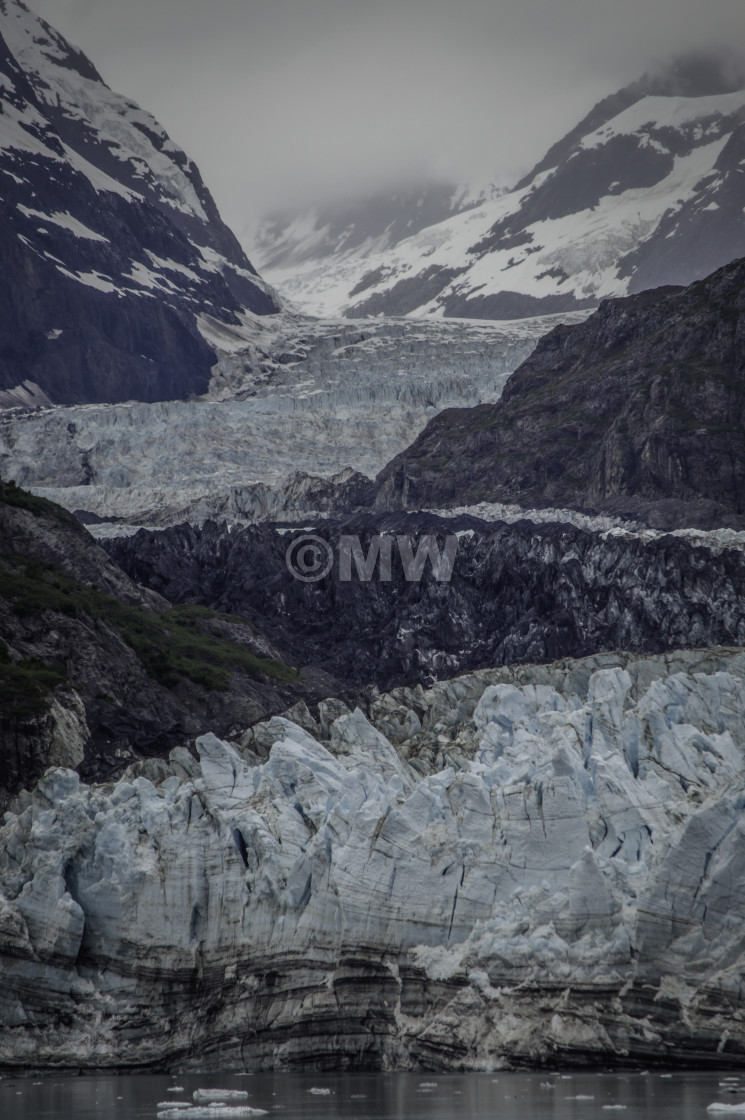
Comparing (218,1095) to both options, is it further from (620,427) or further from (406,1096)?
(620,427)

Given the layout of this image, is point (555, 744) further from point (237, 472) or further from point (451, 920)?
point (237, 472)

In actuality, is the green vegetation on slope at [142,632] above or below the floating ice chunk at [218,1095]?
above

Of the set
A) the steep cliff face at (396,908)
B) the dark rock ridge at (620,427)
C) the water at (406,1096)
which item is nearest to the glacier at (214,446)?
the dark rock ridge at (620,427)

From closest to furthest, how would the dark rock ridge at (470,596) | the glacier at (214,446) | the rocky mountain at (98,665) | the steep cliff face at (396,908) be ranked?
the steep cliff face at (396,908), the rocky mountain at (98,665), the dark rock ridge at (470,596), the glacier at (214,446)

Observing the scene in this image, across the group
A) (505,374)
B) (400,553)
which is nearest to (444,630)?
(400,553)

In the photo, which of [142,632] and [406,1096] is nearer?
[406,1096]

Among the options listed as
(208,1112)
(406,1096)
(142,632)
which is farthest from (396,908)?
(142,632)

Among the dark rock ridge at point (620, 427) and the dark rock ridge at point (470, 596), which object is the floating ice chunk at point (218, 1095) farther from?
the dark rock ridge at point (620, 427)
